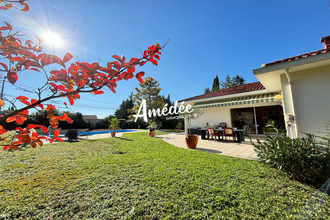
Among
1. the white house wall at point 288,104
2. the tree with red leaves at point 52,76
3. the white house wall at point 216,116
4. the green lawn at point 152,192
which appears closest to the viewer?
the tree with red leaves at point 52,76

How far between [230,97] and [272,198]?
1592 cm

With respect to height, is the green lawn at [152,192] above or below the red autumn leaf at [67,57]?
below

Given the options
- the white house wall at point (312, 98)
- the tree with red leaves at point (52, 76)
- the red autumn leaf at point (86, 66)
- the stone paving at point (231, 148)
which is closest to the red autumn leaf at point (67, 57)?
the tree with red leaves at point (52, 76)

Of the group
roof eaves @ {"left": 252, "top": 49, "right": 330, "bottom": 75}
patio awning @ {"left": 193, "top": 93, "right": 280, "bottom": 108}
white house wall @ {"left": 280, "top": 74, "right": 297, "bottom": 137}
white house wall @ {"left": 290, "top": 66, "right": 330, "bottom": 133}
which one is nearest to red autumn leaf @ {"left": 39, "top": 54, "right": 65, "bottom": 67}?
roof eaves @ {"left": 252, "top": 49, "right": 330, "bottom": 75}

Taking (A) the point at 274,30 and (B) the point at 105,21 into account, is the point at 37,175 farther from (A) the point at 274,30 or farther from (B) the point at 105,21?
(A) the point at 274,30

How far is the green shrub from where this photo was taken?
454 centimetres

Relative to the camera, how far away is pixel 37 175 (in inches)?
215

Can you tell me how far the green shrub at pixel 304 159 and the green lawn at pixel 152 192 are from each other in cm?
53

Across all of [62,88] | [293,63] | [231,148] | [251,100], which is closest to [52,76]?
[62,88]

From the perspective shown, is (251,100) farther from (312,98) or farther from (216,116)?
(312,98)

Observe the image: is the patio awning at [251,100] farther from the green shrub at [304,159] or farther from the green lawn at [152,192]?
the green lawn at [152,192]

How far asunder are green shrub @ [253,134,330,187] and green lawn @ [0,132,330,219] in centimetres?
53

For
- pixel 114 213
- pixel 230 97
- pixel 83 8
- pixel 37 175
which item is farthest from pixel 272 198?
pixel 230 97

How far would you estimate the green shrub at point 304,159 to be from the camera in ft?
14.9
